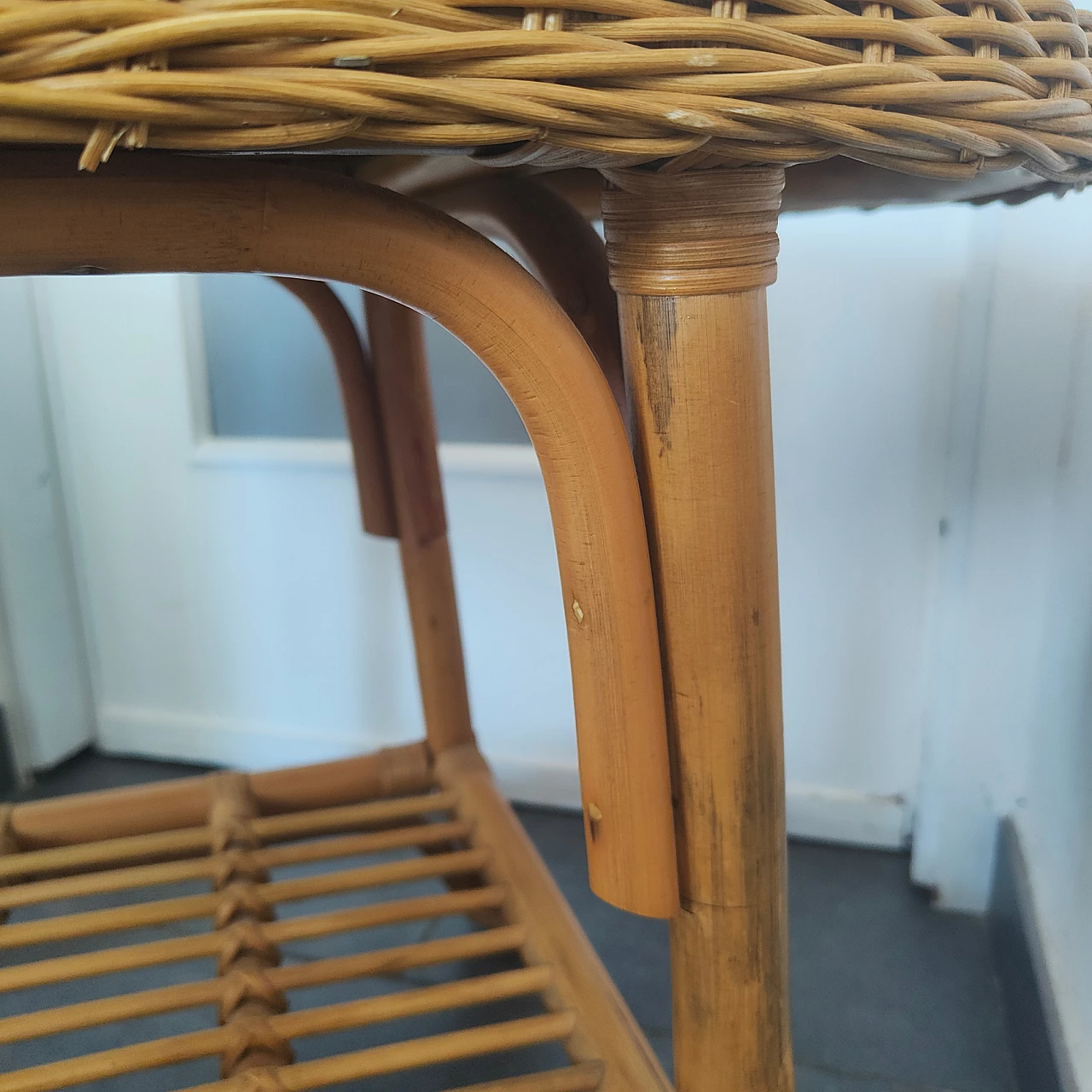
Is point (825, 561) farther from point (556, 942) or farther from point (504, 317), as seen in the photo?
point (504, 317)

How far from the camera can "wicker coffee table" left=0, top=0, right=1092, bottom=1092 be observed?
0.76 feet

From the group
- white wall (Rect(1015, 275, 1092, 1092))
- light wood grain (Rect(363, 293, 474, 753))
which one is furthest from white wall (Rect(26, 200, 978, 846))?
light wood grain (Rect(363, 293, 474, 753))

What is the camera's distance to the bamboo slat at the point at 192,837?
0.67 m

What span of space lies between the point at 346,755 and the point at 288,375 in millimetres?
418

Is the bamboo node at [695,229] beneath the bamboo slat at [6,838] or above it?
above

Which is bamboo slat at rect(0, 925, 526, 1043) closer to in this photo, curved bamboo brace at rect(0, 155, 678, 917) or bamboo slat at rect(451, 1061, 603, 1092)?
bamboo slat at rect(451, 1061, 603, 1092)

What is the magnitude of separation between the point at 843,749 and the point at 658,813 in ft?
2.12

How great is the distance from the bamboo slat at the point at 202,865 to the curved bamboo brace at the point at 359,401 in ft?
0.73

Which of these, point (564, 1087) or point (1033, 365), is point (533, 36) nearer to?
point (564, 1087)

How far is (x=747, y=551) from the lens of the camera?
13.8 inches

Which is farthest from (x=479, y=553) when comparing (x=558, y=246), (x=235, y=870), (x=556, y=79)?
(x=556, y=79)

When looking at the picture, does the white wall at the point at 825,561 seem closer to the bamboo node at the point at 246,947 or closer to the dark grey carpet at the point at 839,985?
the dark grey carpet at the point at 839,985

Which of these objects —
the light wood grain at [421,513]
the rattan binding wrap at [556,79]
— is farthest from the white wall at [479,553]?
the rattan binding wrap at [556,79]

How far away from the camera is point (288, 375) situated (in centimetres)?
103
